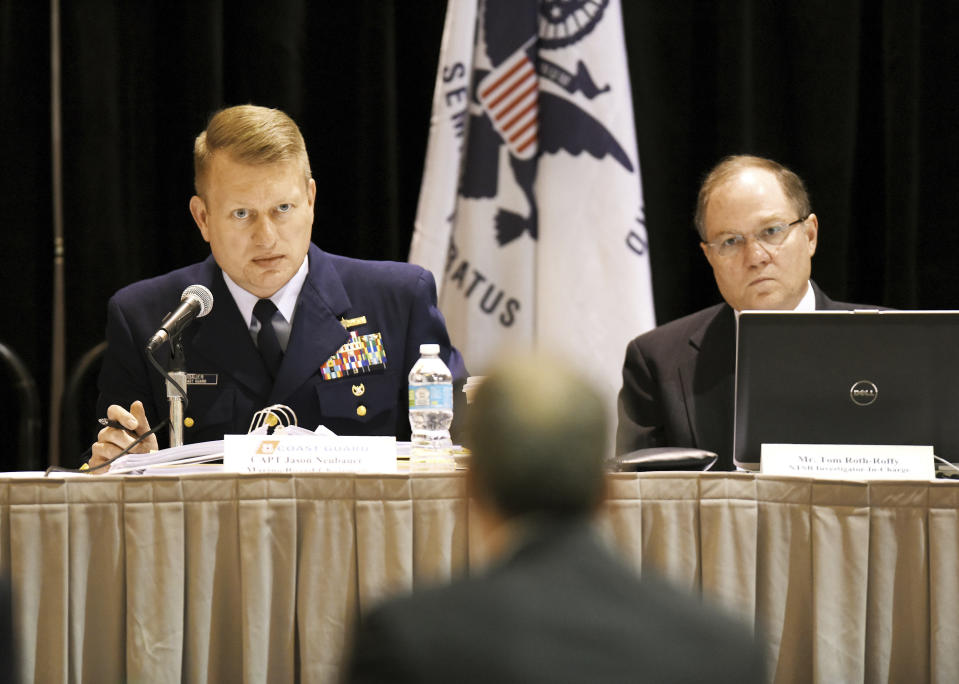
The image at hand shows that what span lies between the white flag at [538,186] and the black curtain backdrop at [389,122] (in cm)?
26

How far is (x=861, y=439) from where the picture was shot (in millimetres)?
2297

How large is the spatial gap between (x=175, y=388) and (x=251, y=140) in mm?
765

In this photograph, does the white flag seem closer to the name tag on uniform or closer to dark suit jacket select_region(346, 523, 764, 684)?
the name tag on uniform

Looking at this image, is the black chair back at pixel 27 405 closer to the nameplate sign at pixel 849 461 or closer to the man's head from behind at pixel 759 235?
the man's head from behind at pixel 759 235

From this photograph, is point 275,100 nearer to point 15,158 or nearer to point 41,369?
point 15,158

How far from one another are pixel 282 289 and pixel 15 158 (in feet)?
4.55

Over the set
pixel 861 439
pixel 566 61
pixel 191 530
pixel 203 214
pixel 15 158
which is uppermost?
pixel 566 61

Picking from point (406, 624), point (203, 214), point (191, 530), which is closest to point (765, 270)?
point (203, 214)

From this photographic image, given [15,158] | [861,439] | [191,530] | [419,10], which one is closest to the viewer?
[191,530]

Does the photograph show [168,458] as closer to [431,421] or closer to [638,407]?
[431,421]

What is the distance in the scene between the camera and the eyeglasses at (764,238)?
3.19 m

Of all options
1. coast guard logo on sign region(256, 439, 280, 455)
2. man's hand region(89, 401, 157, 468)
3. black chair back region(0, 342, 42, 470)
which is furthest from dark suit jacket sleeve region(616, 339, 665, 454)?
black chair back region(0, 342, 42, 470)

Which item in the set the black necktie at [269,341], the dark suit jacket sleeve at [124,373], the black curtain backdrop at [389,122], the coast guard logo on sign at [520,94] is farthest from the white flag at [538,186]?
Answer: the dark suit jacket sleeve at [124,373]

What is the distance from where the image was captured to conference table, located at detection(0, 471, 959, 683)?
6.86 ft
